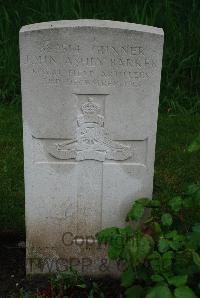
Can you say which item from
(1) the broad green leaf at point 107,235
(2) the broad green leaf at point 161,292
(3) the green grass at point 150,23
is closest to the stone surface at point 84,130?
(1) the broad green leaf at point 107,235

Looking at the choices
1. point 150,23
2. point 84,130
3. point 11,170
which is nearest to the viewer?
point 84,130

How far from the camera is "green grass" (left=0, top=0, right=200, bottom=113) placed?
639cm

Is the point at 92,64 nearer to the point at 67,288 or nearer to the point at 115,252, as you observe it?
the point at 115,252

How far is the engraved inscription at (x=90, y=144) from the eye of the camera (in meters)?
3.29

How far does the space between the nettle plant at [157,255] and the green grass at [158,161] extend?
1.20 meters

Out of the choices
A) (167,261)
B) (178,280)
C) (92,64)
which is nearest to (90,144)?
(92,64)

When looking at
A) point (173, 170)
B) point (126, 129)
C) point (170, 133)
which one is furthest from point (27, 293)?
point (170, 133)

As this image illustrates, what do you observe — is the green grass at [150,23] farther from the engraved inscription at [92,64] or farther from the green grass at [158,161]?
the engraved inscription at [92,64]

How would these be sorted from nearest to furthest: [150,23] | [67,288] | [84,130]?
[84,130]
[67,288]
[150,23]

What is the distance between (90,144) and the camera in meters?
3.35

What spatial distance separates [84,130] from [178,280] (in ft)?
3.19

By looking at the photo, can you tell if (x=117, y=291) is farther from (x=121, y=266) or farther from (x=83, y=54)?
(x=83, y=54)

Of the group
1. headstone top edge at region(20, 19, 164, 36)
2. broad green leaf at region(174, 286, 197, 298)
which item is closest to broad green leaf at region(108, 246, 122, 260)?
broad green leaf at region(174, 286, 197, 298)

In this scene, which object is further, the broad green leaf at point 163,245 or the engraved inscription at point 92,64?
the engraved inscription at point 92,64
